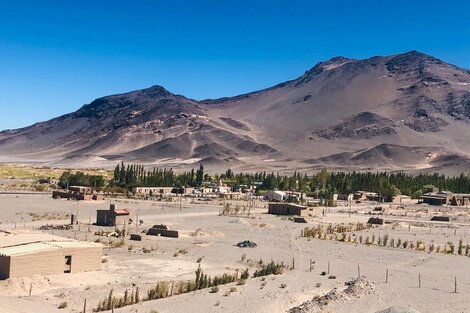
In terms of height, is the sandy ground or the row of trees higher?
the row of trees

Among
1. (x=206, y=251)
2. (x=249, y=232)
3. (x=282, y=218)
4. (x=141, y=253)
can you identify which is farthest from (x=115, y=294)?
(x=282, y=218)

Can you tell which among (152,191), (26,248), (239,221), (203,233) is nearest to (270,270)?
(26,248)

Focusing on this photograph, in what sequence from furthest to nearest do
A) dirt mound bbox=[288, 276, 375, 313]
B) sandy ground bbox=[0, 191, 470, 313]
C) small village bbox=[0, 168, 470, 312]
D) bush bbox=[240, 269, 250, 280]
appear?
1. bush bbox=[240, 269, 250, 280]
2. small village bbox=[0, 168, 470, 312]
3. sandy ground bbox=[0, 191, 470, 313]
4. dirt mound bbox=[288, 276, 375, 313]

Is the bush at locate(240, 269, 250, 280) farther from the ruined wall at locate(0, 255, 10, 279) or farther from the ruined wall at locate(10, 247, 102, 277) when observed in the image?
the ruined wall at locate(0, 255, 10, 279)

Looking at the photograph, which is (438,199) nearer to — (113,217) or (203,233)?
(203,233)

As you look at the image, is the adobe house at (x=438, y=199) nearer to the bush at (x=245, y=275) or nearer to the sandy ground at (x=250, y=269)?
the sandy ground at (x=250, y=269)

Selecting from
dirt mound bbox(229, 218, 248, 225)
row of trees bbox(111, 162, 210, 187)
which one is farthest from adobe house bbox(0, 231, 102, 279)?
row of trees bbox(111, 162, 210, 187)

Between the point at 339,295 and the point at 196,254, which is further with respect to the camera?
the point at 196,254
